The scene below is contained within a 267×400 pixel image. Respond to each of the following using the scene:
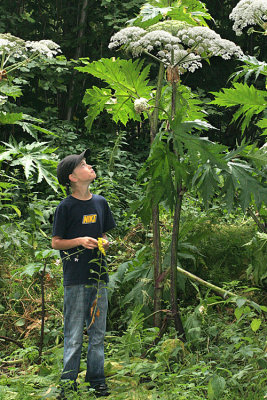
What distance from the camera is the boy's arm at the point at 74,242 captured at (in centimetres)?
318

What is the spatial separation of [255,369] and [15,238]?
96.9 inches

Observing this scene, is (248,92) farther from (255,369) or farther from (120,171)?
(120,171)

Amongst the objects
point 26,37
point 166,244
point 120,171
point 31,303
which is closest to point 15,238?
point 31,303

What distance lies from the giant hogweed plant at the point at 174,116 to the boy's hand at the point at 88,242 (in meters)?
0.56

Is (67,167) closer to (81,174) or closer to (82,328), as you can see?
(81,174)

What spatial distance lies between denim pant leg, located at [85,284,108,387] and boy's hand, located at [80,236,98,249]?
29 cm

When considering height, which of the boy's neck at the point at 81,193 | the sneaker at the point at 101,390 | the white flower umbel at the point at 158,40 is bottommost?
the sneaker at the point at 101,390

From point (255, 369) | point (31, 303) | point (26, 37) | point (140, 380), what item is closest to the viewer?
point (255, 369)

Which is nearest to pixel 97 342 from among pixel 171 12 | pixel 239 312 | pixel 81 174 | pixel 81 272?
pixel 81 272

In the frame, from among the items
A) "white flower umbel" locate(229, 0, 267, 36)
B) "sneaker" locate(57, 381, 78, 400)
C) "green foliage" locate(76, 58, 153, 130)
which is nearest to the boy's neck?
"green foliage" locate(76, 58, 153, 130)

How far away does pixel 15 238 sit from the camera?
188 inches

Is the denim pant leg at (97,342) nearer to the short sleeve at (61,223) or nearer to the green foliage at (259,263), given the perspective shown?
the short sleeve at (61,223)

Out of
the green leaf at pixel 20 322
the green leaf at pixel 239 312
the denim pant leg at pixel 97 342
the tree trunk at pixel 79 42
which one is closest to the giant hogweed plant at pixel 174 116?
the green leaf at pixel 239 312

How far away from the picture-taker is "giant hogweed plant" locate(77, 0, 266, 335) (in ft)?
10.9
